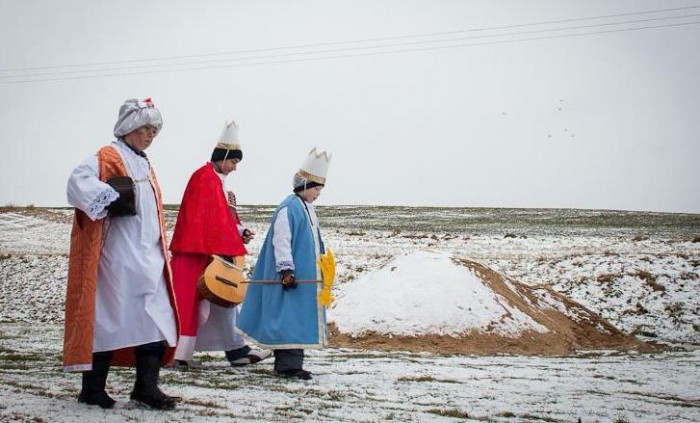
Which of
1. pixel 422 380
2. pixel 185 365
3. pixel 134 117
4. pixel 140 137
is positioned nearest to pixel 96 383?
pixel 140 137

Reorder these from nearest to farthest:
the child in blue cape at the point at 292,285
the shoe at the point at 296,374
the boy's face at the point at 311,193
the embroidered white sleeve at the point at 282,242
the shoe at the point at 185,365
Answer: the shoe at the point at 296,374, the child in blue cape at the point at 292,285, the embroidered white sleeve at the point at 282,242, the shoe at the point at 185,365, the boy's face at the point at 311,193

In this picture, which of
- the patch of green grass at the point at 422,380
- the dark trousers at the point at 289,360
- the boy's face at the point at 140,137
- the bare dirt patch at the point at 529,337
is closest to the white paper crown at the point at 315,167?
the dark trousers at the point at 289,360

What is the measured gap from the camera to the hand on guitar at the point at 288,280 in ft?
23.9

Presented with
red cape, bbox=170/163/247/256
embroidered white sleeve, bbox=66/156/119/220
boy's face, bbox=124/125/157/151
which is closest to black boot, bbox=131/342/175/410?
embroidered white sleeve, bbox=66/156/119/220

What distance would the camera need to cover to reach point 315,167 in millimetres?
7812

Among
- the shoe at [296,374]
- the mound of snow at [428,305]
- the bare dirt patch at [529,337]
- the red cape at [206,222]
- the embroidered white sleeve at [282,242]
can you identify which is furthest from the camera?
the mound of snow at [428,305]

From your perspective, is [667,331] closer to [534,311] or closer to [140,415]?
[534,311]

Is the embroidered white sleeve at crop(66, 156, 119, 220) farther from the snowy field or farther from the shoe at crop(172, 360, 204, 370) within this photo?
the shoe at crop(172, 360, 204, 370)

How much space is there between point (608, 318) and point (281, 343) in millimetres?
9604

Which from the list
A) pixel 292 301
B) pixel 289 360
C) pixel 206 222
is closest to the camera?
pixel 289 360

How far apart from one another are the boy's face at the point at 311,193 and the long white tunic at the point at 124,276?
2898 mm

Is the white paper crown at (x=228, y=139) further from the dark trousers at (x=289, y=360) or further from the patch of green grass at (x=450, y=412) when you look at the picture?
the patch of green grass at (x=450, y=412)

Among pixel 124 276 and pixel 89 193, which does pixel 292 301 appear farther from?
pixel 89 193

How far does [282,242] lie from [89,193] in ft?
9.39
